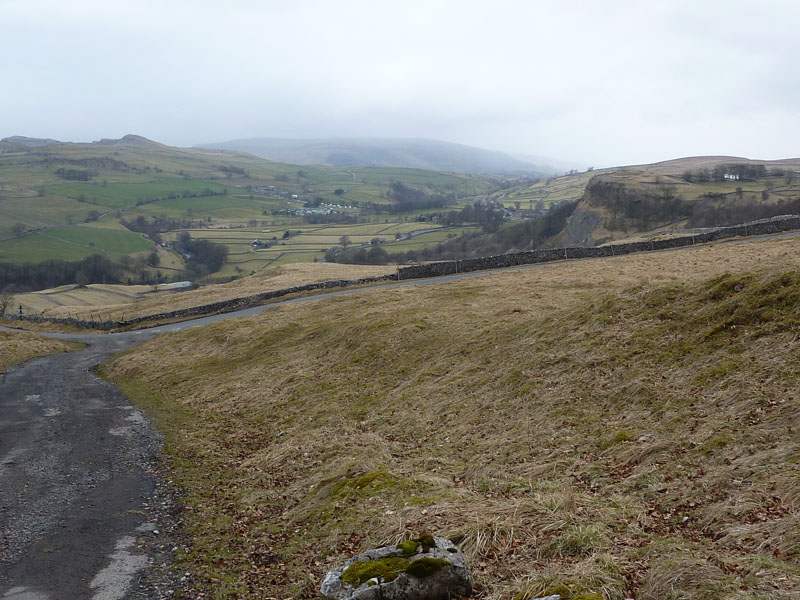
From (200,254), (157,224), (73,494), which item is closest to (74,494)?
(73,494)

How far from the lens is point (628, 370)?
49.9 ft

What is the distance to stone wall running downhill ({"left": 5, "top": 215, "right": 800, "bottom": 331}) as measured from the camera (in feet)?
145

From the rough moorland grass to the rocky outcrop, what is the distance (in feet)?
119

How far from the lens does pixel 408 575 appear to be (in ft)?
26.2

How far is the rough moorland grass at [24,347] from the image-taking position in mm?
39250

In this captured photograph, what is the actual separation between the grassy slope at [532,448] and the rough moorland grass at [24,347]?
66.6 feet

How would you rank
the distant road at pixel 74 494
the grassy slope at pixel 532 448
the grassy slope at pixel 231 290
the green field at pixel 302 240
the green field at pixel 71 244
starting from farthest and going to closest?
1. the green field at pixel 71 244
2. the green field at pixel 302 240
3. the grassy slope at pixel 231 290
4. the distant road at pixel 74 494
5. the grassy slope at pixel 532 448

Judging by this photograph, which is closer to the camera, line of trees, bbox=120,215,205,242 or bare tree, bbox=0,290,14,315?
bare tree, bbox=0,290,14,315

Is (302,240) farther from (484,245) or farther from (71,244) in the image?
(71,244)

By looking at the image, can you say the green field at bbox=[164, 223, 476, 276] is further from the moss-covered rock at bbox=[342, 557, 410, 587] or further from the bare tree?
the moss-covered rock at bbox=[342, 557, 410, 587]

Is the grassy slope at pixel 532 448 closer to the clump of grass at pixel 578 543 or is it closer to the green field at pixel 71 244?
the clump of grass at pixel 578 543

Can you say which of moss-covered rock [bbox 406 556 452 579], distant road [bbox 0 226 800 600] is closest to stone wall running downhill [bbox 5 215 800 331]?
distant road [bbox 0 226 800 600]

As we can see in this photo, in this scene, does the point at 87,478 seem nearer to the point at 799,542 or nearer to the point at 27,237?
the point at 799,542

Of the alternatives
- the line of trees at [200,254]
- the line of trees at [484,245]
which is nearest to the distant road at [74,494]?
the line of trees at [484,245]
